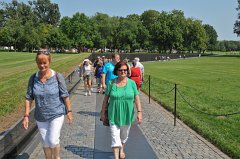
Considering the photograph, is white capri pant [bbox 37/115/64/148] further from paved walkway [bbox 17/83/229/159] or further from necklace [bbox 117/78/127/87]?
paved walkway [bbox 17/83/229/159]

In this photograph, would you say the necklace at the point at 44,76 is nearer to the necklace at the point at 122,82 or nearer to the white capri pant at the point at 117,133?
the necklace at the point at 122,82

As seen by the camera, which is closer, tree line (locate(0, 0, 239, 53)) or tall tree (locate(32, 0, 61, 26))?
tree line (locate(0, 0, 239, 53))

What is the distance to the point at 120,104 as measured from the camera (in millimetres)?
5797

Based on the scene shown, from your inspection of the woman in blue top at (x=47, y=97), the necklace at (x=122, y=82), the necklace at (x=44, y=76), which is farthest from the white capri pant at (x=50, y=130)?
the necklace at (x=122, y=82)

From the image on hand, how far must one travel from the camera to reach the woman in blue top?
5098 mm

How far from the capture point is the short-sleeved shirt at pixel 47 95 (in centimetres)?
511

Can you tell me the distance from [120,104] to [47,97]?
49.1 inches

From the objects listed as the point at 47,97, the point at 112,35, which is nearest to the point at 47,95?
the point at 47,97

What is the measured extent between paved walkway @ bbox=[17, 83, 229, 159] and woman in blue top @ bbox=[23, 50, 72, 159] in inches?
58.0

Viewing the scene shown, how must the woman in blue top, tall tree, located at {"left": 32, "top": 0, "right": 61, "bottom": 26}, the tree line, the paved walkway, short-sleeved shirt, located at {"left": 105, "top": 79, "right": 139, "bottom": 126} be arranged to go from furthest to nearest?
tall tree, located at {"left": 32, "top": 0, "right": 61, "bottom": 26}
the tree line
the paved walkway
short-sleeved shirt, located at {"left": 105, "top": 79, "right": 139, "bottom": 126}
the woman in blue top

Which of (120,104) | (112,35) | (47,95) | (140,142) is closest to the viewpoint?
(47,95)

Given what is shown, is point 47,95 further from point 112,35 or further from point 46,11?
point 46,11

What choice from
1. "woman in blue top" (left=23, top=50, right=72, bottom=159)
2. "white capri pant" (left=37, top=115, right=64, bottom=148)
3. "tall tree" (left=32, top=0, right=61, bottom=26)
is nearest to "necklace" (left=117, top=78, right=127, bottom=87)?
"woman in blue top" (left=23, top=50, right=72, bottom=159)

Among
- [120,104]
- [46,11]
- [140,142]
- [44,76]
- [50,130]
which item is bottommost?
[140,142]
